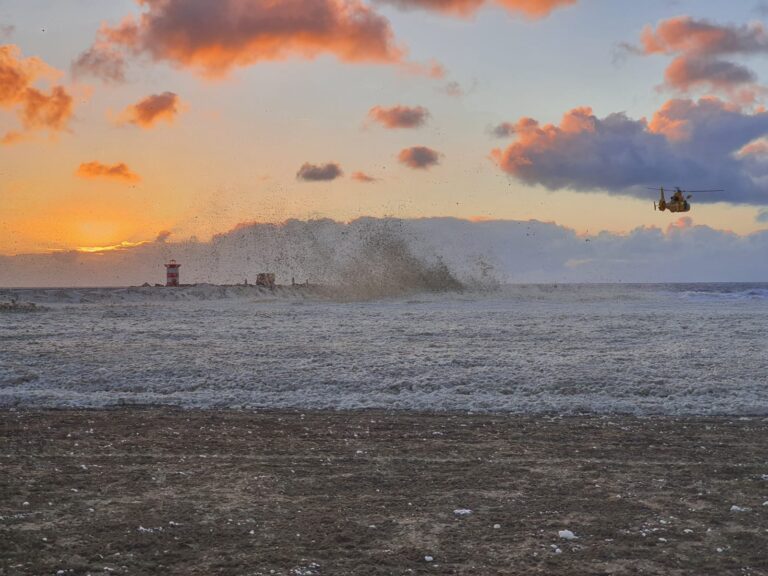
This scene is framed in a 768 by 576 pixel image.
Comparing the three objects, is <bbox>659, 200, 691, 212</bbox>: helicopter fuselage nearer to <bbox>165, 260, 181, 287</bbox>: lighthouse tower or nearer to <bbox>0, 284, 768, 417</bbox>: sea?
<bbox>0, 284, 768, 417</bbox>: sea

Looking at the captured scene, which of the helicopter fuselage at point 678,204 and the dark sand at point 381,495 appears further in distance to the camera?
the helicopter fuselage at point 678,204

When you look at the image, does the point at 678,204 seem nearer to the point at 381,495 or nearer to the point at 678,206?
the point at 678,206

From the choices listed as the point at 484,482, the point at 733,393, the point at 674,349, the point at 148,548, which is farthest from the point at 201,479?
the point at 674,349

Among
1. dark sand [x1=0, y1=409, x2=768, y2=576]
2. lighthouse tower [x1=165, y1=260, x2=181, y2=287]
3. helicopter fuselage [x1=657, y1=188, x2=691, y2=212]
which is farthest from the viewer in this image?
lighthouse tower [x1=165, y1=260, x2=181, y2=287]

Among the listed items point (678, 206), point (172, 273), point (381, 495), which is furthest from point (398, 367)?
point (172, 273)

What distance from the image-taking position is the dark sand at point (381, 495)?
5062 mm

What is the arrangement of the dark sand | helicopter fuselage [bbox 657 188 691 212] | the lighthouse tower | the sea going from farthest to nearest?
the lighthouse tower
helicopter fuselage [bbox 657 188 691 212]
the sea
the dark sand

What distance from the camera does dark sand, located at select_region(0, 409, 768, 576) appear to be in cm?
506

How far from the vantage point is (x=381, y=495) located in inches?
259

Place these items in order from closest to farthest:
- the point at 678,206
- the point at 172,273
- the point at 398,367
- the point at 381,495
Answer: the point at 381,495 → the point at 398,367 → the point at 678,206 → the point at 172,273

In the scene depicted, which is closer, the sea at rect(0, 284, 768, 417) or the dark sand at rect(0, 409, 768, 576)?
the dark sand at rect(0, 409, 768, 576)

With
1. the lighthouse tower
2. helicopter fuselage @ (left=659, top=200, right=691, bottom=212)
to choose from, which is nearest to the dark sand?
helicopter fuselage @ (left=659, top=200, right=691, bottom=212)

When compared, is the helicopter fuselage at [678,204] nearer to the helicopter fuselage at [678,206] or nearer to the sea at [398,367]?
the helicopter fuselage at [678,206]

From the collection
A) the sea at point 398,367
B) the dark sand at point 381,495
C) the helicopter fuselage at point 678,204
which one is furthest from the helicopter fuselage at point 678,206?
the dark sand at point 381,495
